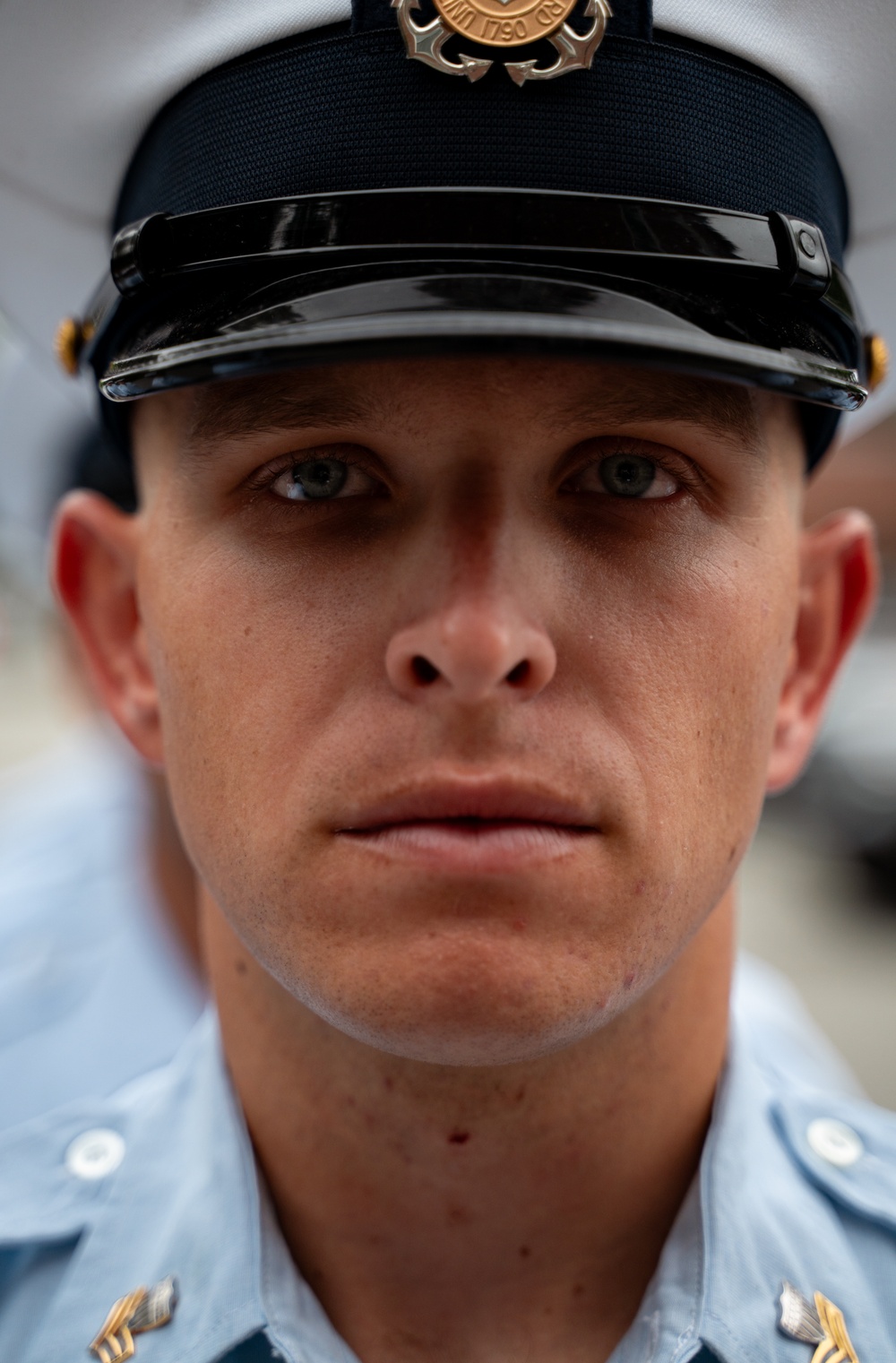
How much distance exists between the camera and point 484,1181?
1.66 metres

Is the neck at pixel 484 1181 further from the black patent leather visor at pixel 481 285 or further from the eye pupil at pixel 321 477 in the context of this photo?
the black patent leather visor at pixel 481 285

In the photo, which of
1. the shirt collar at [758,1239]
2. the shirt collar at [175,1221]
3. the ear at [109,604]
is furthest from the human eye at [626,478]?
the shirt collar at [175,1221]

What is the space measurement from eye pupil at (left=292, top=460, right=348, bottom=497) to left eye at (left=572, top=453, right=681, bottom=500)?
1.02 ft

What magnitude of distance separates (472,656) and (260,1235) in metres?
1.02

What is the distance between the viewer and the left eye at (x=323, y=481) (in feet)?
4.94

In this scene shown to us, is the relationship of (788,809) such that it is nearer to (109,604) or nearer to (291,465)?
(109,604)

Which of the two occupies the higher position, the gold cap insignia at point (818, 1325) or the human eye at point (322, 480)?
the human eye at point (322, 480)

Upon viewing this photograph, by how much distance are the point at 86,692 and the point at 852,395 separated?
419cm

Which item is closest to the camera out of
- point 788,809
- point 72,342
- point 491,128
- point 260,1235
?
point 491,128

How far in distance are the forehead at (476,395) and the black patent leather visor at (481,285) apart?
0.10 m

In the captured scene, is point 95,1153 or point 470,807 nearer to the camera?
point 470,807

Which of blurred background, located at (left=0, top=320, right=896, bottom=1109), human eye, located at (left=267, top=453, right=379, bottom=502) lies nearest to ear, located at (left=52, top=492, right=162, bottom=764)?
human eye, located at (left=267, top=453, right=379, bottom=502)

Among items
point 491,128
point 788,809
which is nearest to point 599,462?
point 491,128

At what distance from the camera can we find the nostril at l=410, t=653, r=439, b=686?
4.40 ft
